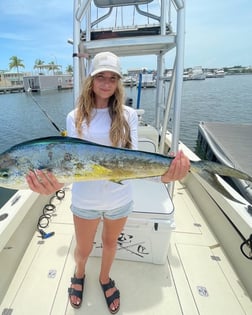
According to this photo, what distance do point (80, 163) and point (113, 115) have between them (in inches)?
15.3

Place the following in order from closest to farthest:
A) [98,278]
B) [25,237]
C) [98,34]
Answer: [98,278]
[25,237]
[98,34]

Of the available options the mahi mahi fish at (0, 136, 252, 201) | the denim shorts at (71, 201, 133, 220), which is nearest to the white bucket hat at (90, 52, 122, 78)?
the mahi mahi fish at (0, 136, 252, 201)

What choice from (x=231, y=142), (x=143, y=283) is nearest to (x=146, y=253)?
(x=143, y=283)

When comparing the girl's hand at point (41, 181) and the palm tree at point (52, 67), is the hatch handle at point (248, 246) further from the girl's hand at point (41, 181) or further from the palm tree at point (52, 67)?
the palm tree at point (52, 67)

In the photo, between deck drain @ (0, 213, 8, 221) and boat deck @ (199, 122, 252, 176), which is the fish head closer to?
deck drain @ (0, 213, 8, 221)

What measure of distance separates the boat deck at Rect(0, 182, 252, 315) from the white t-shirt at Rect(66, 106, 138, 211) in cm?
89

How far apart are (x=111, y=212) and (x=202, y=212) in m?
1.80

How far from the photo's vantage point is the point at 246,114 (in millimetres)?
15750

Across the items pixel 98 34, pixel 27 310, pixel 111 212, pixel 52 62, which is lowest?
pixel 27 310

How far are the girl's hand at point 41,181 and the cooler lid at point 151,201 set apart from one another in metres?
0.85

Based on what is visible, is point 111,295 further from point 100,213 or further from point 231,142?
point 231,142

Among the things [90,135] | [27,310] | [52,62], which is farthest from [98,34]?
[52,62]

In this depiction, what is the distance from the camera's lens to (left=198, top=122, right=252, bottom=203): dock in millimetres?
4511

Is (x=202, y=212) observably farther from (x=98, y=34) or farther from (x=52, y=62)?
(x=52, y=62)
